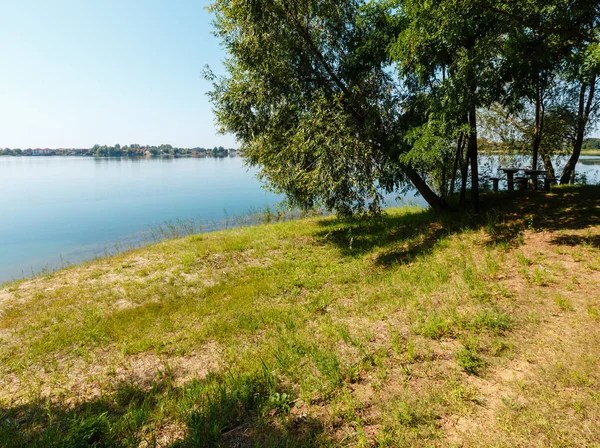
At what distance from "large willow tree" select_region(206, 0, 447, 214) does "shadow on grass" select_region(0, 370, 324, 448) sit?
7.12 metres

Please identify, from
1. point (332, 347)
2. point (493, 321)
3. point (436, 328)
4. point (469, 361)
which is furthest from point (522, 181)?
point (332, 347)

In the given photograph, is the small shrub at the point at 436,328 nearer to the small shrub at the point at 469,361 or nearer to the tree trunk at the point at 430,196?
the small shrub at the point at 469,361

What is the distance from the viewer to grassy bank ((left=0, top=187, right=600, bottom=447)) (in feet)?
11.8

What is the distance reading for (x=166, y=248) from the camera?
516 inches

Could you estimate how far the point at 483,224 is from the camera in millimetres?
10336

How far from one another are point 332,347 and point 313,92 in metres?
9.85

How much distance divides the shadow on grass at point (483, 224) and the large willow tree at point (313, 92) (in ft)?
4.57

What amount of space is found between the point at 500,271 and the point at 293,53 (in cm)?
1025

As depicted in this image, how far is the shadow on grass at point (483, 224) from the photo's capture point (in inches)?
363

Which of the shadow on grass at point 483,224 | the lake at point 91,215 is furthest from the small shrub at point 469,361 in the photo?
the lake at point 91,215

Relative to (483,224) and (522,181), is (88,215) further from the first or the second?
(522,181)

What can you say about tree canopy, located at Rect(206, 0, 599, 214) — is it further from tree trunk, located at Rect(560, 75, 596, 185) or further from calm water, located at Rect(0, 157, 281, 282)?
tree trunk, located at Rect(560, 75, 596, 185)

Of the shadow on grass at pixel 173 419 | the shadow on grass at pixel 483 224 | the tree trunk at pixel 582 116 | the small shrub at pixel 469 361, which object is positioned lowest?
the shadow on grass at pixel 173 419

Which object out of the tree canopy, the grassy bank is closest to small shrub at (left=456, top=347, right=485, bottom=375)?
the grassy bank
